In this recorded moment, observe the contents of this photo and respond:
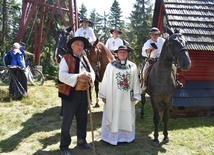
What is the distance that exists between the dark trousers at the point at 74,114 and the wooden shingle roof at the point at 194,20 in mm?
4311

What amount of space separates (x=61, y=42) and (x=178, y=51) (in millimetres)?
3208

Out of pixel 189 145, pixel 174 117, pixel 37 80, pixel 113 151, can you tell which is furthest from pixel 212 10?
pixel 37 80

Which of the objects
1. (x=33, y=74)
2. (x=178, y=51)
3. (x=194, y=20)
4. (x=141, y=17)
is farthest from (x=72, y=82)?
(x=141, y=17)

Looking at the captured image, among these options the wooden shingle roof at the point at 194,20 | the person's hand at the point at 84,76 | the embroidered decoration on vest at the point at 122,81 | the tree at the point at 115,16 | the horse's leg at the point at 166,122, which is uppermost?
the tree at the point at 115,16

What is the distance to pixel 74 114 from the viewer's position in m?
4.56

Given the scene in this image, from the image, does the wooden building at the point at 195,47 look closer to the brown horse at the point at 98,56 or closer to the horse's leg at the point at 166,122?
the horse's leg at the point at 166,122

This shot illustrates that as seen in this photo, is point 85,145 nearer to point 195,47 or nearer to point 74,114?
point 74,114

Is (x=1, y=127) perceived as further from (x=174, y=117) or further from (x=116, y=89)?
(x=174, y=117)

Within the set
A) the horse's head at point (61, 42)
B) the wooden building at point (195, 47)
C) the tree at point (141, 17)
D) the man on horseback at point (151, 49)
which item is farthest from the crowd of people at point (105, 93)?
the tree at point (141, 17)

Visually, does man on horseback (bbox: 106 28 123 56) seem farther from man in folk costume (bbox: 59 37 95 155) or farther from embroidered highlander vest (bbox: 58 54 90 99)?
embroidered highlander vest (bbox: 58 54 90 99)

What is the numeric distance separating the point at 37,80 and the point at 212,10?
956 centimetres

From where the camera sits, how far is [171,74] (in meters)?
5.42

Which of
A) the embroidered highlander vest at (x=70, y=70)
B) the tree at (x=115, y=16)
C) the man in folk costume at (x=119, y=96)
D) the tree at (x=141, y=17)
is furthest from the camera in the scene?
the tree at (x=115, y=16)

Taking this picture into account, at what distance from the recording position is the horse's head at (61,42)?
6.14 m
